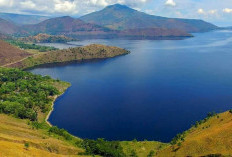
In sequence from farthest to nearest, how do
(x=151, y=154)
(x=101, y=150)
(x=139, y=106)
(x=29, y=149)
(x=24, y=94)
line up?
(x=24, y=94), (x=139, y=106), (x=151, y=154), (x=101, y=150), (x=29, y=149)

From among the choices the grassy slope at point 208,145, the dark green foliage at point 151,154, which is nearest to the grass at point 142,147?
the dark green foliage at point 151,154

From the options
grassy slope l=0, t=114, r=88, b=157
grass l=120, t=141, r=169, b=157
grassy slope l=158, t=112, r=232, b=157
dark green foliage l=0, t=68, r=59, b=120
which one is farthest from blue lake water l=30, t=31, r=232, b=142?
grassy slope l=0, t=114, r=88, b=157

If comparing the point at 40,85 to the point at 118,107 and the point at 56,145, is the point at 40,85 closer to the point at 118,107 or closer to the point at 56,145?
the point at 118,107

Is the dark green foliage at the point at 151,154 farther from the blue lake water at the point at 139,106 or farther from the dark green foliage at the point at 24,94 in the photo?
the dark green foliage at the point at 24,94

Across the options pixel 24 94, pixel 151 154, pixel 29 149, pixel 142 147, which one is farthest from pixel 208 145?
pixel 24 94

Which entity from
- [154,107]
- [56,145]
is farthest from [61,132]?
[154,107]

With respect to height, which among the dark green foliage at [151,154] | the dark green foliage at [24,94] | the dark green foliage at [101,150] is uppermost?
the dark green foliage at [24,94]

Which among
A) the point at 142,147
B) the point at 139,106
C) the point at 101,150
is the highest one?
the point at 139,106

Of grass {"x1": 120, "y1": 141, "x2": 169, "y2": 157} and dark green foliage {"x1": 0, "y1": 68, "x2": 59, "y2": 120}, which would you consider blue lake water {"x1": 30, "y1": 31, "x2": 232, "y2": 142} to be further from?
Answer: dark green foliage {"x1": 0, "y1": 68, "x2": 59, "y2": 120}

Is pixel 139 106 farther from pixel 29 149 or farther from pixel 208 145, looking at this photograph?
pixel 29 149
